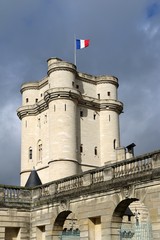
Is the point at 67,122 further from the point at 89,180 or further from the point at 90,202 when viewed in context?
the point at 90,202

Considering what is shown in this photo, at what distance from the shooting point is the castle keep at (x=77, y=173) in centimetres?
Result: 1788

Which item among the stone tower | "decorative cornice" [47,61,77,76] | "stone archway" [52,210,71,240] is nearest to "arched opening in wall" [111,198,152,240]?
"stone archway" [52,210,71,240]

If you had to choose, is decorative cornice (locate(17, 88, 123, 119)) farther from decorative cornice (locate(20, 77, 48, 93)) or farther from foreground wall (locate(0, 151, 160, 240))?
foreground wall (locate(0, 151, 160, 240))

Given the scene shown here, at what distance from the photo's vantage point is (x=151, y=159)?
679 inches

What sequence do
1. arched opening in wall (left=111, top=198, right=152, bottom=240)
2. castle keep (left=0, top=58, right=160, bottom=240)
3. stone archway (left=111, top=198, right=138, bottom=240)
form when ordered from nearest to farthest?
1. arched opening in wall (left=111, top=198, right=152, bottom=240)
2. castle keep (left=0, top=58, right=160, bottom=240)
3. stone archway (left=111, top=198, right=138, bottom=240)

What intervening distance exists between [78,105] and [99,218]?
89.8 feet

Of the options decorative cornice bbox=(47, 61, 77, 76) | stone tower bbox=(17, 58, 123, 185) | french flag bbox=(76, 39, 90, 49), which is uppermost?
french flag bbox=(76, 39, 90, 49)

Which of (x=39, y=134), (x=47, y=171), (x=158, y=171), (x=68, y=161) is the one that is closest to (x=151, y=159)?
(x=158, y=171)

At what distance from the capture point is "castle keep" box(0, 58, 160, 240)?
17875mm

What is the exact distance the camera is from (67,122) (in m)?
43.1

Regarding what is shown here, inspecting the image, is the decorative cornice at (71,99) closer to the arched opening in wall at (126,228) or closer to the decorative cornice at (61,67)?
the decorative cornice at (61,67)

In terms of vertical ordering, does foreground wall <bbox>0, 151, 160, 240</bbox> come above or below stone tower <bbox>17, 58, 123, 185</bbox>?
below

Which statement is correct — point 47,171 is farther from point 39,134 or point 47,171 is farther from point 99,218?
point 99,218

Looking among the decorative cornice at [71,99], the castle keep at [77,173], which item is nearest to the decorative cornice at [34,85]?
the castle keep at [77,173]
